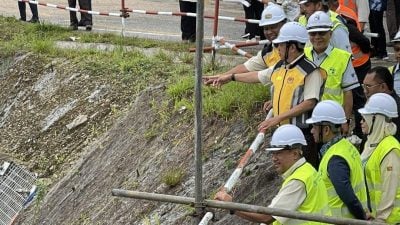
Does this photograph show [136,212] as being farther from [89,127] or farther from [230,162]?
[89,127]

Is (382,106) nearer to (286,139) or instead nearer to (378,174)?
(378,174)

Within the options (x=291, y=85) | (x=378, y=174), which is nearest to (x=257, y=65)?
(x=291, y=85)

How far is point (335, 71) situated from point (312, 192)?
1865 millimetres

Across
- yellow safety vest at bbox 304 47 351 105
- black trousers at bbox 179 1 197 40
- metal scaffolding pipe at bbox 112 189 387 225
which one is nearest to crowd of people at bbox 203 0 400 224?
yellow safety vest at bbox 304 47 351 105

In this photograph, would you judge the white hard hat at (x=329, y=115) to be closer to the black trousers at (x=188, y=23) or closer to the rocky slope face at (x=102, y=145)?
the rocky slope face at (x=102, y=145)

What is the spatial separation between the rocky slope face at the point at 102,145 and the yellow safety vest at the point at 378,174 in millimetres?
1710

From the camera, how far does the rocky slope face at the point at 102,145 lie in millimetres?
8102

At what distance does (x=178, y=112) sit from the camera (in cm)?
955

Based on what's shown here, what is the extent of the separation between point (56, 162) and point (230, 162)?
3.51m

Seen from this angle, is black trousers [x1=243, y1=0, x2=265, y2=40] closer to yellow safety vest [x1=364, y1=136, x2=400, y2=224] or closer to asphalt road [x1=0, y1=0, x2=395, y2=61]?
asphalt road [x1=0, y1=0, x2=395, y2=61]

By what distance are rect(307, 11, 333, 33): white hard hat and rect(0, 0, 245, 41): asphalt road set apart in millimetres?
8071

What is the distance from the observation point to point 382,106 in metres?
5.70

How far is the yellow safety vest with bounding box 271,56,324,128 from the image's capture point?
20.8 ft

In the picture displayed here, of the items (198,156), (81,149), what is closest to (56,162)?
(81,149)
